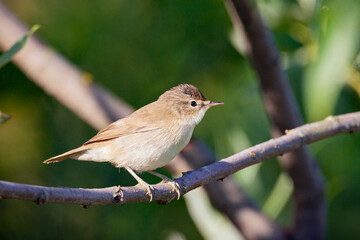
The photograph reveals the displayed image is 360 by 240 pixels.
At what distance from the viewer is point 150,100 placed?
11.6 ft

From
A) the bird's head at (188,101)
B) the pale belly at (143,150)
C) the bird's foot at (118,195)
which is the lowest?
the bird's foot at (118,195)

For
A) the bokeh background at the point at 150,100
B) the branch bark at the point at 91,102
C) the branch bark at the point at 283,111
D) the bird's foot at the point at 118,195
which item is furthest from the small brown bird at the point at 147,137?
the bird's foot at the point at 118,195

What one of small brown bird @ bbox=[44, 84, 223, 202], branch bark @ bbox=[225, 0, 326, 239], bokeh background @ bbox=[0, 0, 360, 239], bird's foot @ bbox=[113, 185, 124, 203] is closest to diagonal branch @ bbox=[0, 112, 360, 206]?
bird's foot @ bbox=[113, 185, 124, 203]

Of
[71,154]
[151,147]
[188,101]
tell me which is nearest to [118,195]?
[151,147]

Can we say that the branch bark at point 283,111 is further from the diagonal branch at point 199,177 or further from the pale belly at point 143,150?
the pale belly at point 143,150

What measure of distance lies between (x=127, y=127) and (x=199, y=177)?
802 mm

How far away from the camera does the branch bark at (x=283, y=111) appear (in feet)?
7.60

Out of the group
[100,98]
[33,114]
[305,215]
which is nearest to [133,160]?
[100,98]

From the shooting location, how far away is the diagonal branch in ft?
4.27

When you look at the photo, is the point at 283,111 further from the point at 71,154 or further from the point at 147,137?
the point at 71,154

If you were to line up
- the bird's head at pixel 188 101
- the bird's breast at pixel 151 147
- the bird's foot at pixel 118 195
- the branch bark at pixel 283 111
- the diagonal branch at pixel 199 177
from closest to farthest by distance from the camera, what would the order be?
the diagonal branch at pixel 199 177 < the bird's foot at pixel 118 195 < the branch bark at pixel 283 111 < the bird's breast at pixel 151 147 < the bird's head at pixel 188 101

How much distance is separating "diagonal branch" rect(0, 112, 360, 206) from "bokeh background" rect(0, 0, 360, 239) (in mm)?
972

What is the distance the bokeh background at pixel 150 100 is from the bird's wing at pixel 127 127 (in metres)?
0.78

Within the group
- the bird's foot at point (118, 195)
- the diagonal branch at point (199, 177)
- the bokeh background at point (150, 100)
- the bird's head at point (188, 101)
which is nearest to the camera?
the diagonal branch at point (199, 177)
